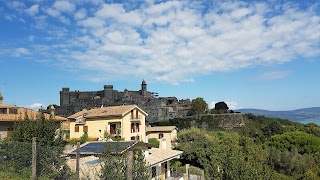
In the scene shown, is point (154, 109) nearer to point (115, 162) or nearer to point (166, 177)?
point (166, 177)

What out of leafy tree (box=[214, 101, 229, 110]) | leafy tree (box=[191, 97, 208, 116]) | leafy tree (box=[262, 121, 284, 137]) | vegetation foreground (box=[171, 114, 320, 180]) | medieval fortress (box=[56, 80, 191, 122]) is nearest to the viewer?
vegetation foreground (box=[171, 114, 320, 180])

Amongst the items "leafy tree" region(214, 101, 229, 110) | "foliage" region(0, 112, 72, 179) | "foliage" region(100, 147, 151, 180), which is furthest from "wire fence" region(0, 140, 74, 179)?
"leafy tree" region(214, 101, 229, 110)

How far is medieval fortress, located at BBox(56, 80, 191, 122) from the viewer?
72156 mm

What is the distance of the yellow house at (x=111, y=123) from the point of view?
116 ft

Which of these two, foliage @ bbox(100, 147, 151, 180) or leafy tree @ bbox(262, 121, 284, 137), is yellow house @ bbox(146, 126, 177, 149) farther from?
foliage @ bbox(100, 147, 151, 180)

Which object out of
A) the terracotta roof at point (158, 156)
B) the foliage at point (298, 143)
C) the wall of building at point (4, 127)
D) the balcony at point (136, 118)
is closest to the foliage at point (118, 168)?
the terracotta roof at point (158, 156)

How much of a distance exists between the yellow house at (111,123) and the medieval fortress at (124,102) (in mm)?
32315

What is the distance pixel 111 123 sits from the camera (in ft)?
118

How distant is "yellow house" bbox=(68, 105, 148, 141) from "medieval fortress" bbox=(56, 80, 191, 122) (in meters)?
32.3

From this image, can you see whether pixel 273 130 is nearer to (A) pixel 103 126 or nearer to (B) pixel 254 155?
(A) pixel 103 126

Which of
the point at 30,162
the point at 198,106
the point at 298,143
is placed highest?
the point at 198,106

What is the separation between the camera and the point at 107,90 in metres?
93.2

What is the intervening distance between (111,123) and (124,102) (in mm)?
41197

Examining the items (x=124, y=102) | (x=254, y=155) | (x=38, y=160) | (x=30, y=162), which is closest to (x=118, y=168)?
(x=38, y=160)
